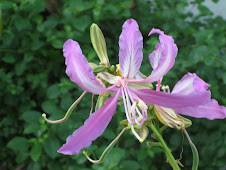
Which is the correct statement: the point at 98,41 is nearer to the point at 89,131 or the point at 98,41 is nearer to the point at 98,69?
the point at 98,69

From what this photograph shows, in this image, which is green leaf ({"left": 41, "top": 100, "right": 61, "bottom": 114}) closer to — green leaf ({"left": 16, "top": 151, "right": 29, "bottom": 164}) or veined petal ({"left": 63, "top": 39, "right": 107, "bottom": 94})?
green leaf ({"left": 16, "top": 151, "right": 29, "bottom": 164})

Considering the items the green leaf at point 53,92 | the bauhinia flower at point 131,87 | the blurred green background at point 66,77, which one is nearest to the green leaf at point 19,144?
the blurred green background at point 66,77

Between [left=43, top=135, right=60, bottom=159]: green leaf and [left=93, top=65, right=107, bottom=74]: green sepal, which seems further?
[left=43, top=135, right=60, bottom=159]: green leaf

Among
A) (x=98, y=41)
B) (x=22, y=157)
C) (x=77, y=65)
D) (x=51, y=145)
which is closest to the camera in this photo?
(x=77, y=65)

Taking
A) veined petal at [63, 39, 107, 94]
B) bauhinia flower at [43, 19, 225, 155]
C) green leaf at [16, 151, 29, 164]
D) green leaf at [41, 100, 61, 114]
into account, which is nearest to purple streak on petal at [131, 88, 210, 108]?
bauhinia flower at [43, 19, 225, 155]

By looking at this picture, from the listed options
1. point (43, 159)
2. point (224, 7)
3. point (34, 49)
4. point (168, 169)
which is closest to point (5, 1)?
point (34, 49)

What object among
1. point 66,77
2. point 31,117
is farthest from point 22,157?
point 66,77
